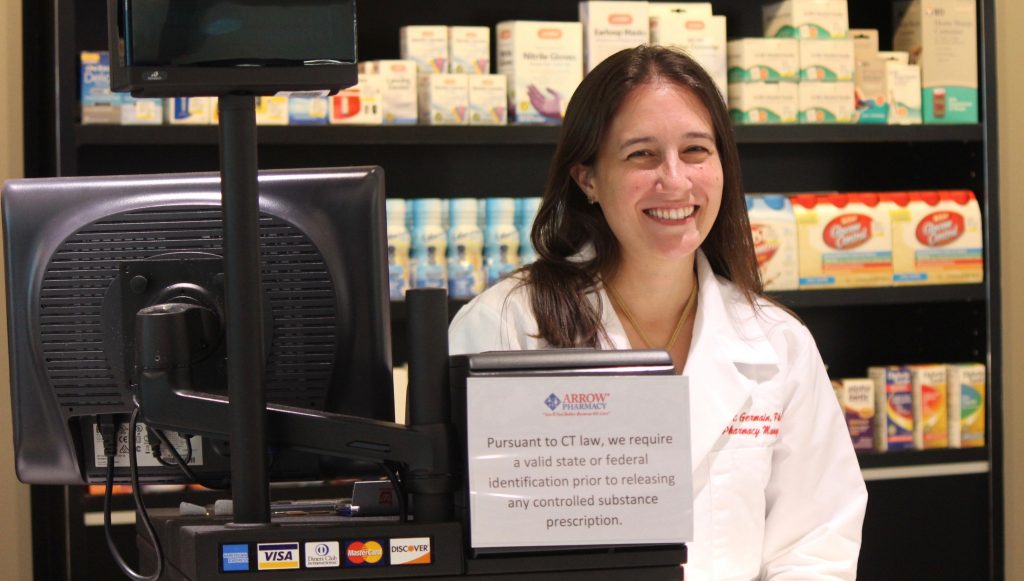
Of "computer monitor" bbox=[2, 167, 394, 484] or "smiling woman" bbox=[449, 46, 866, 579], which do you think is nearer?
"computer monitor" bbox=[2, 167, 394, 484]

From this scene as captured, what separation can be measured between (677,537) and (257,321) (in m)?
0.41

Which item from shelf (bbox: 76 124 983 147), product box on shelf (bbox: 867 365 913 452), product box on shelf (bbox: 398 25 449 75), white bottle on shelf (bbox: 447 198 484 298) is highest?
product box on shelf (bbox: 398 25 449 75)

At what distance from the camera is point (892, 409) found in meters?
3.51

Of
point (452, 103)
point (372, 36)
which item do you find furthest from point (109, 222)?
point (372, 36)

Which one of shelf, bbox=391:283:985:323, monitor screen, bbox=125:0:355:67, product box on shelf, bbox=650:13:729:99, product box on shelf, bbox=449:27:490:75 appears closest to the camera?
monitor screen, bbox=125:0:355:67

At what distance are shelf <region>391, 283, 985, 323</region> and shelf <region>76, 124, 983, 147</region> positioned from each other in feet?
1.41

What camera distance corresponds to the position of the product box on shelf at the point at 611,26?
3227 millimetres

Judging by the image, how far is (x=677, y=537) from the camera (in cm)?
103

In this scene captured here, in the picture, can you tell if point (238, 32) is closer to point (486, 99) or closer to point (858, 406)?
point (486, 99)

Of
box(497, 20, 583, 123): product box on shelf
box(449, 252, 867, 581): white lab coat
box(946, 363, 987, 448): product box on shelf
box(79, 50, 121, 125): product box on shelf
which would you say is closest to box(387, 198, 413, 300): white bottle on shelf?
box(497, 20, 583, 123): product box on shelf

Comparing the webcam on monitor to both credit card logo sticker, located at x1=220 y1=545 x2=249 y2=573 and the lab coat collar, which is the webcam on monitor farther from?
the lab coat collar

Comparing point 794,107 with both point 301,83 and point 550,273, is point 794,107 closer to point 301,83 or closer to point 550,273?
point 550,273

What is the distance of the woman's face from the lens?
6.47 ft

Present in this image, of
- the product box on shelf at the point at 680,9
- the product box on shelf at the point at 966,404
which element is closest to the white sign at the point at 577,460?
the product box on shelf at the point at 680,9
